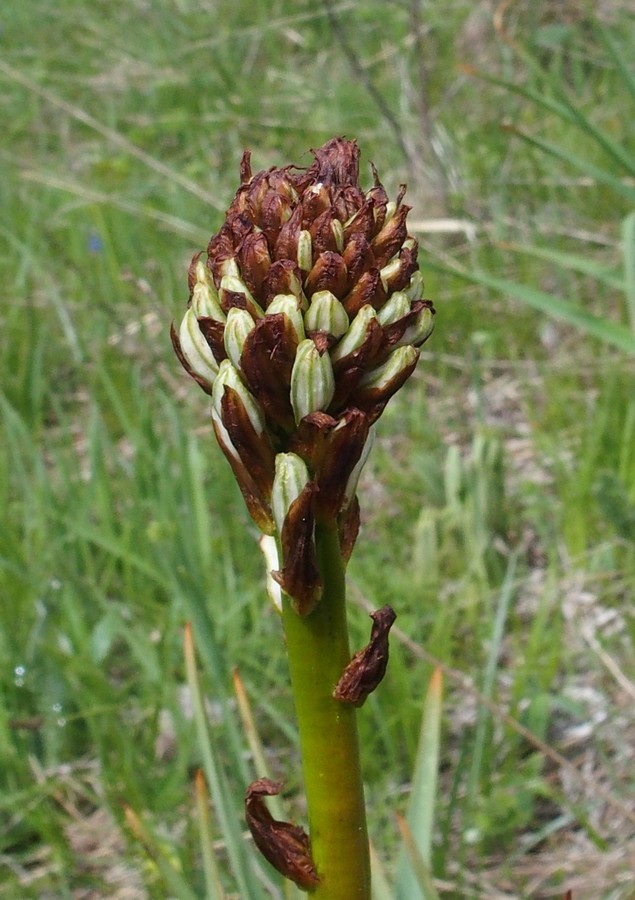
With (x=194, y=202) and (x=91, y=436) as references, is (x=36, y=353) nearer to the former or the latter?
(x=91, y=436)

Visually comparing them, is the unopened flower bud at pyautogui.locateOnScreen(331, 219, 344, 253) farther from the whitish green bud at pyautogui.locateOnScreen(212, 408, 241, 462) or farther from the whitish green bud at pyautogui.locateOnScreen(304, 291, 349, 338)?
the whitish green bud at pyautogui.locateOnScreen(212, 408, 241, 462)

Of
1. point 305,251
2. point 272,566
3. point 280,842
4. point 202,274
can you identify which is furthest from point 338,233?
point 280,842

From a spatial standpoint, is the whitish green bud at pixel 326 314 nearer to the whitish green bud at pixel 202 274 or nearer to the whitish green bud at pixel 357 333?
the whitish green bud at pixel 357 333

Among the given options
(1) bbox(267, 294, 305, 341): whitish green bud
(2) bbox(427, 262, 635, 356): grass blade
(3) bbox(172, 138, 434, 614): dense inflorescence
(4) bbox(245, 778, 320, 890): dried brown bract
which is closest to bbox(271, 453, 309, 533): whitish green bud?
(3) bbox(172, 138, 434, 614): dense inflorescence

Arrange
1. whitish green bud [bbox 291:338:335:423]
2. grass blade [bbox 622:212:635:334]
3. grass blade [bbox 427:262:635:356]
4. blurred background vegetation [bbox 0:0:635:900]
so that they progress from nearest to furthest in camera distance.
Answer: whitish green bud [bbox 291:338:335:423] < blurred background vegetation [bbox 0:0:635:900] < grass blade [bbox 622:212:635:334] < grass blade [bbox 427:262:635:356]

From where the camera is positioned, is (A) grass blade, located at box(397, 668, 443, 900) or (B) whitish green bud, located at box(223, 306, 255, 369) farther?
(A) grass blade, located at box(397, 668, 443, 900)

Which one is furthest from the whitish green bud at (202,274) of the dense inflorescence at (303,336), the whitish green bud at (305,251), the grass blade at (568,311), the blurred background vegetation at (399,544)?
the grass blade at (568,311)

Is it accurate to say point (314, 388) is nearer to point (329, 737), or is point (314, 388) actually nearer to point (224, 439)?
point (224, 439)
